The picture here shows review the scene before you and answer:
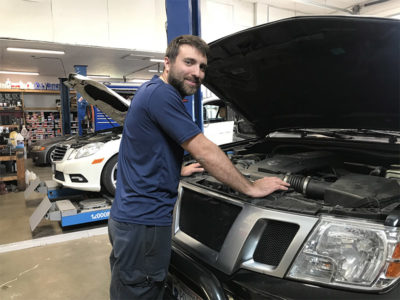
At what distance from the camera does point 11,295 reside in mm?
2471

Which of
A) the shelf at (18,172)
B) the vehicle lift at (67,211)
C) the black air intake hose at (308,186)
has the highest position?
the black air intake hose at (308,186)

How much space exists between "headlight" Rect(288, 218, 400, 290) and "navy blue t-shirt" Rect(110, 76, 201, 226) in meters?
0.63

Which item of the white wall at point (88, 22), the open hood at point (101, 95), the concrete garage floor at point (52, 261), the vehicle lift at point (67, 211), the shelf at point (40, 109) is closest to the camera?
the concrete garage floor at point (52, 261)

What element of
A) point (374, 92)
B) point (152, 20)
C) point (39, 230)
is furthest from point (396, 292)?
point (152, 20)

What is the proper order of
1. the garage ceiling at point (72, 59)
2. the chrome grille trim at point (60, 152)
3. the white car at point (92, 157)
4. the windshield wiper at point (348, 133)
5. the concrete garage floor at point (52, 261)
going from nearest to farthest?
the windshield wiper at point (348, 133), the concrete garage floor at point (52, 261), the white car at point (92, 157), the chrome grille trim at point (60, 152), the garage ceiling at point (72, 59)

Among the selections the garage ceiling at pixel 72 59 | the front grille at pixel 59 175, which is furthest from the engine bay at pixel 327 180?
the garage ceiling at pixel 72 59

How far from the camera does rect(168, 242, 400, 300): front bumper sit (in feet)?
3.45

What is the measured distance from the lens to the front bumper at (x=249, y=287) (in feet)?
3.45

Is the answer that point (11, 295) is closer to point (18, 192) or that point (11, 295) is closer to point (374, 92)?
point (374, 92)

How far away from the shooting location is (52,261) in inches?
120

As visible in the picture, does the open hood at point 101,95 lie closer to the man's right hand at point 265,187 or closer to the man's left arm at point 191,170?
the man's left arm at point 191,170

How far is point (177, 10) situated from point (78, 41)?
600cm

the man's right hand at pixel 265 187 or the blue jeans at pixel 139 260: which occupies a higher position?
the man's right hand at pixel 265 187

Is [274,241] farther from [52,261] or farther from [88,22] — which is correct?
[88,22]
